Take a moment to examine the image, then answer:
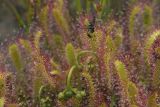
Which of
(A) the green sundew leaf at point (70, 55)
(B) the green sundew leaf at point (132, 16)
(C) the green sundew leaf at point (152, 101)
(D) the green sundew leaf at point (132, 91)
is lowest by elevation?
(C) the green sundew leaf at point (152, 101)

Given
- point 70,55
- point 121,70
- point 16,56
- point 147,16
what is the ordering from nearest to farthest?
point 121,70 < point 70,55 < point 16,56 < point 147,16

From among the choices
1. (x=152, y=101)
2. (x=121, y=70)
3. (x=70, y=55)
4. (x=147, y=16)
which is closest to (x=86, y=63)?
(x=70, y=55)

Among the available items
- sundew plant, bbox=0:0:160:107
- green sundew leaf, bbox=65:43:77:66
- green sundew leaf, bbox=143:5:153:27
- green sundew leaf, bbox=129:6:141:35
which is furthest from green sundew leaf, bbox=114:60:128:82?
green sundew leaf, bbox=143:5:153:27

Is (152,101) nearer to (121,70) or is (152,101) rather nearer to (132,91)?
(132,91)

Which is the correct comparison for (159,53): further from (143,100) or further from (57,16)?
(57,16)

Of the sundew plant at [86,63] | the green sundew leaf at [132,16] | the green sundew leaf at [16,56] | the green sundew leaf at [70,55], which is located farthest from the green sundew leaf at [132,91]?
the green sundew leaf at [16,56]

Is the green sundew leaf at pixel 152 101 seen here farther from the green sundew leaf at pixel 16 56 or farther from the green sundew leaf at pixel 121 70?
the green sundew leaf at pixel 16 56

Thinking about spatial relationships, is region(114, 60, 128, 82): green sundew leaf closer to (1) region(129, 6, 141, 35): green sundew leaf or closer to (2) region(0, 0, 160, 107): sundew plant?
(2) region(0, 0, 160, 107): sundew plant
